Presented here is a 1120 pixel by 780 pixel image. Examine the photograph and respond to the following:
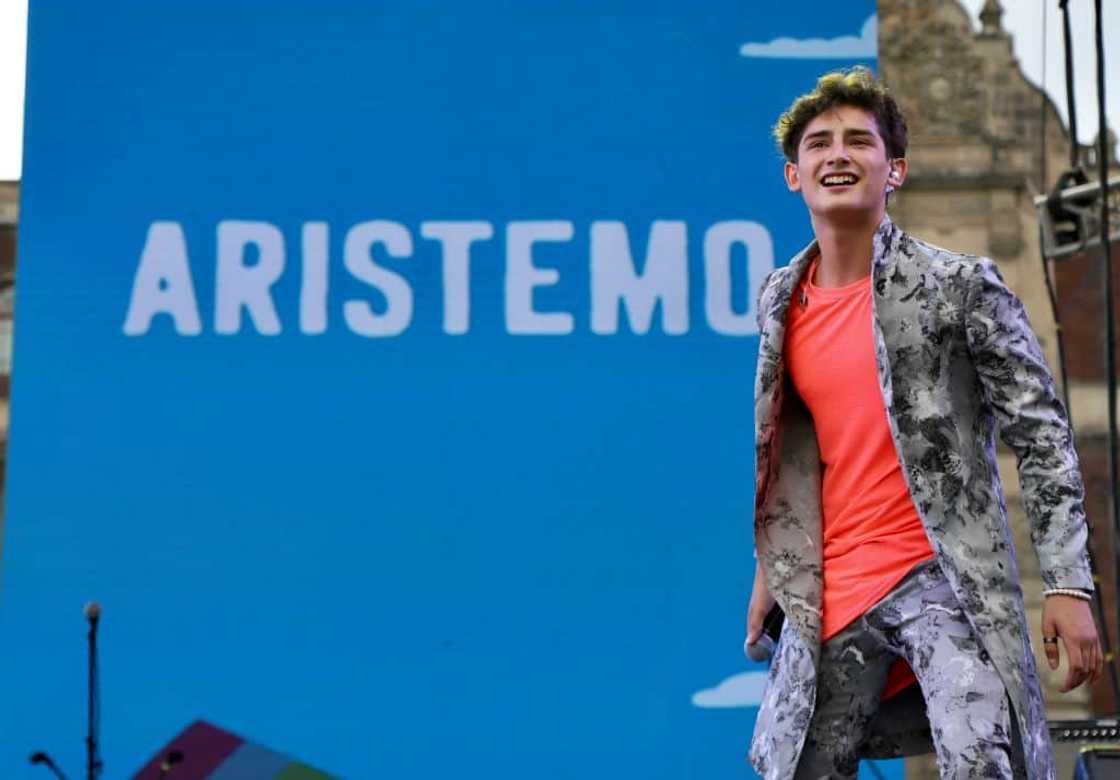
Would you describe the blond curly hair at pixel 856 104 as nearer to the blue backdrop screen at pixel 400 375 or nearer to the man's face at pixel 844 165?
the man's face at pixel 844 165

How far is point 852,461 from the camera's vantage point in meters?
2.48

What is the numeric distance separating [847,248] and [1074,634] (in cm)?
68

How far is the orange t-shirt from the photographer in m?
2.39

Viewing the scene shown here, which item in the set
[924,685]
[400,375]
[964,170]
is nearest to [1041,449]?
[924,685]

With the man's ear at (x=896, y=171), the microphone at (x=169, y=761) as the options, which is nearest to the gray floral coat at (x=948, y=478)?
the man's ear at (x=896, y=171)

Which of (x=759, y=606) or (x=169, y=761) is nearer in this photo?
(x=759, y=606)

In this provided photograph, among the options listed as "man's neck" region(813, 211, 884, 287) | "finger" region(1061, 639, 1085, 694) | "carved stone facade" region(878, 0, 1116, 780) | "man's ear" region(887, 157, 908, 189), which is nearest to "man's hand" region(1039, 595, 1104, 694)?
"finger" region(1061, 639, 1085, 694)

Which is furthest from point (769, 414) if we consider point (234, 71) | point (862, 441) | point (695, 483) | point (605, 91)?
point (234, 71)

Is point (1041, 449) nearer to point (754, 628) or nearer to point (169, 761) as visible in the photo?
point (754, 628)

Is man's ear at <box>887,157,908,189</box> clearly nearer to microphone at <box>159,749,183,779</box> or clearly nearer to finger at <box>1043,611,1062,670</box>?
finger at <box>1043,611,1062,670</box>

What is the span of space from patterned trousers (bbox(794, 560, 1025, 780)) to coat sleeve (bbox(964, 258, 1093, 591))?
152mm

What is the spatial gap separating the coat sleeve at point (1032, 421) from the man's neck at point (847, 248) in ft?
0.60

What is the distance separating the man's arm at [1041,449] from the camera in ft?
7.38

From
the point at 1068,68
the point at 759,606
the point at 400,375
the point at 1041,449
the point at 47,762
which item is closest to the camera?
the point at 1041,449
